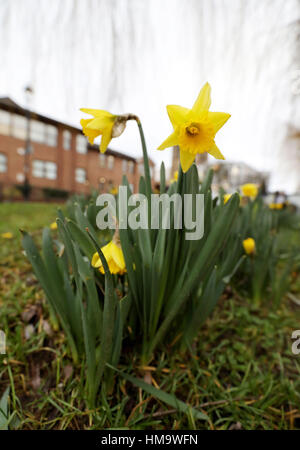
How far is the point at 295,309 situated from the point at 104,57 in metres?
1.54

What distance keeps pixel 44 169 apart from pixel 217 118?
15603 mm

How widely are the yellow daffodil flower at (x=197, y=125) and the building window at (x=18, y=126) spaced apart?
15274 mm

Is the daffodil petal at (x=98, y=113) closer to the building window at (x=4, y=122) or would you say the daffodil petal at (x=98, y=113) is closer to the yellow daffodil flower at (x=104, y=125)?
the yellow daffodil flower at (x=104, y=125)

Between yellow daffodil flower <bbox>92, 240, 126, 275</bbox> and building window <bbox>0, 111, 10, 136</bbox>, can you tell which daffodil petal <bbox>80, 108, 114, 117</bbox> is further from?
building window <bbox>0, 111, 10, 136</bbox>

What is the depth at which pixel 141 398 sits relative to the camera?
59cm

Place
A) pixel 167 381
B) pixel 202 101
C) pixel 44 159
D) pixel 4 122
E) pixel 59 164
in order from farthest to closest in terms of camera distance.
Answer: pixel 59 164, pixel 44 159, pixel 4 122, pixel 167 381, pixel 202 101

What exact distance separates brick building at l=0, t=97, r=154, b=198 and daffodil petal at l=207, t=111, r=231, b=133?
1145 cm

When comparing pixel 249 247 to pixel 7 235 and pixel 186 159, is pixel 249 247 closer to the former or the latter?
pixel 186 159

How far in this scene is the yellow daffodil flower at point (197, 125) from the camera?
42cm

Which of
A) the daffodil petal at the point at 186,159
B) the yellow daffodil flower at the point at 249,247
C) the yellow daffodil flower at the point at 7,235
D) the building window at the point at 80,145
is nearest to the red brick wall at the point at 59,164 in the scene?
the building window at the point at 80,145

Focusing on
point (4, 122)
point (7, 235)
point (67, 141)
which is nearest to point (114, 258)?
point (7, 235)

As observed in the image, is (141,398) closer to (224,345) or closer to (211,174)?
(224,345)

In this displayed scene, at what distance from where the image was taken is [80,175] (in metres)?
15.4
